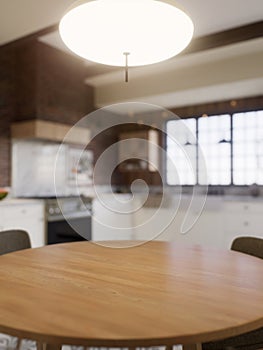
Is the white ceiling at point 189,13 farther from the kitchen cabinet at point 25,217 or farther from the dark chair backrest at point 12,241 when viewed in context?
the dark chair backrest at point 12,241

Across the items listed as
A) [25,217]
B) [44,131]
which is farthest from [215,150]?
[25,217]

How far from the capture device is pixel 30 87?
12.9 feet

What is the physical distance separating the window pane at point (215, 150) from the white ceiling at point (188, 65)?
41 centimetres

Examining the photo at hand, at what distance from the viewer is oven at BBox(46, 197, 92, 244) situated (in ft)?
12.0

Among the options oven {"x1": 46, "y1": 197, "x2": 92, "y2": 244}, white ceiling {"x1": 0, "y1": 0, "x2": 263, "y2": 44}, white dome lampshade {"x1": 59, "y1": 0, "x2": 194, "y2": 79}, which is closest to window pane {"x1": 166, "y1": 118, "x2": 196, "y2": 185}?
oven {"x1": 46, "y1": 197, "x2": 92, "y2": 244}

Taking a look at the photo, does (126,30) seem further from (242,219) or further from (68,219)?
(242,219)

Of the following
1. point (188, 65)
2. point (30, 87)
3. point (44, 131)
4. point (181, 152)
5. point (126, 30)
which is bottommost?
point (181, 152)

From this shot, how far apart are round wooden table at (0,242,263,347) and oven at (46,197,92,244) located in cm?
208

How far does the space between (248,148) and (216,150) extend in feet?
1.58

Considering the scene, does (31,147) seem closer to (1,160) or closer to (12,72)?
(1,160)

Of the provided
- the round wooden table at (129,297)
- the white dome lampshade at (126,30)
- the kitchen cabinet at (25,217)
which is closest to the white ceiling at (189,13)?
the white dome lampshade at (126,30)

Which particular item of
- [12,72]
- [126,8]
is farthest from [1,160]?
[126,8]

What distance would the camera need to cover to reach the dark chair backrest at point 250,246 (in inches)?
70.3

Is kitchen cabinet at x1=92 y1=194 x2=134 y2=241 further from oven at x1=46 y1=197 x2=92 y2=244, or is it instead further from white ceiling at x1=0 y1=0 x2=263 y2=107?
white ceiling at x1=0 y1=0 x2=263 y2=107
